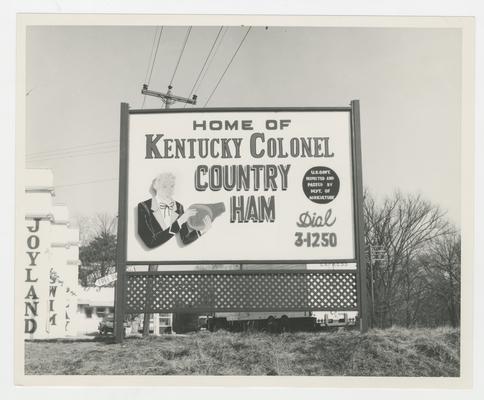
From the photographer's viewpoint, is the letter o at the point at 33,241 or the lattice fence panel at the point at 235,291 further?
the lattice fence panel at the point at 235,291

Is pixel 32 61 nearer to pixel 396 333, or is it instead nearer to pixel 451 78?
pixel 451 78

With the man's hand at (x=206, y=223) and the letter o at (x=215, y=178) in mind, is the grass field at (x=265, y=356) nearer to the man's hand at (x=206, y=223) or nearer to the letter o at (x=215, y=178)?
the man's hand at (x=206, y=223)

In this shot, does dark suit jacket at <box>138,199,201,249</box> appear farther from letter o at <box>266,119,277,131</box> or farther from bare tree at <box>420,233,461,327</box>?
bare tree at <box>420,233,461,327</box>

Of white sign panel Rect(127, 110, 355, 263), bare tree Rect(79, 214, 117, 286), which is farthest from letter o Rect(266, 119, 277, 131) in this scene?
bare tree Rect(79, 214, 117, 286)

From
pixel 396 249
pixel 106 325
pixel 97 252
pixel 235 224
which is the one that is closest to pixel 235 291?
pixel 235 224

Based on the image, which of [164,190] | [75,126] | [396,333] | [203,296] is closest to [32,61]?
[75,126]

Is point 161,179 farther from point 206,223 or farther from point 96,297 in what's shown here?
point 96,297

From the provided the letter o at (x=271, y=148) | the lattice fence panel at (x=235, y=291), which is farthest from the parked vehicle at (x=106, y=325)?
the letter o at (x=271, y=148)
